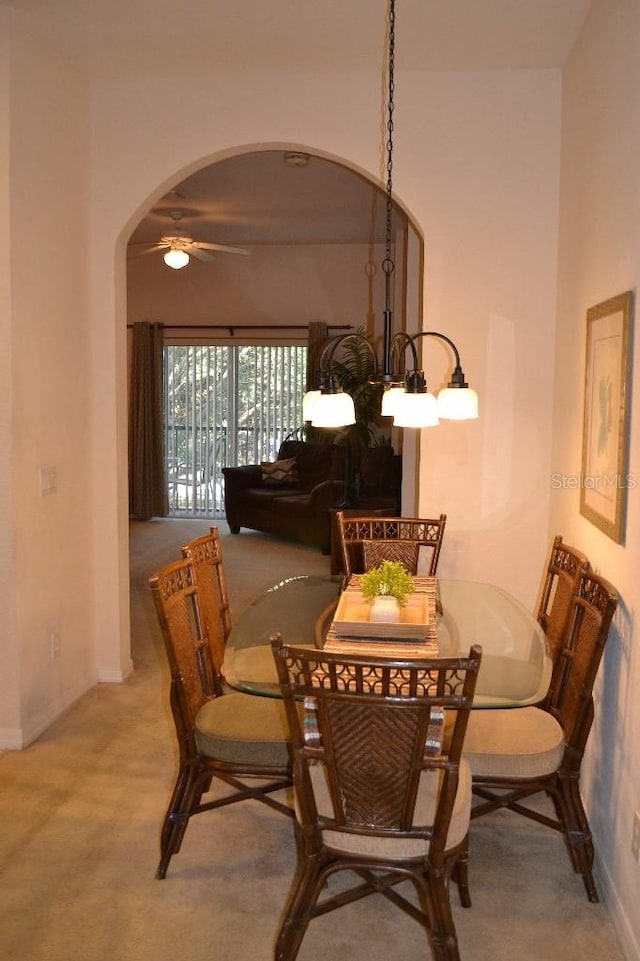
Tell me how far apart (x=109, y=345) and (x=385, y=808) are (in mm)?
2928

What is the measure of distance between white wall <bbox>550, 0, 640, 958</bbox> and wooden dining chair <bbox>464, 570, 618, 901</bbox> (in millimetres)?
90

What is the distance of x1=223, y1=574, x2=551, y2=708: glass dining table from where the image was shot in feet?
8.11

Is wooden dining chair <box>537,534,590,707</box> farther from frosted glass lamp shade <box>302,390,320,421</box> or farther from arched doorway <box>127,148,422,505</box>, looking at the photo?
arched doorway <box>127,148,422,505</box>

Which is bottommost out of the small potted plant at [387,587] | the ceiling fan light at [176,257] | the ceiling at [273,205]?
the small potted plant at [387,587]

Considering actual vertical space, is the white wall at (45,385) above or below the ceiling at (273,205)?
below

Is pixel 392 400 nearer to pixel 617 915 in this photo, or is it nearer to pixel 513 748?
pixel 513 748

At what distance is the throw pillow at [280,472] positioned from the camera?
363 inches

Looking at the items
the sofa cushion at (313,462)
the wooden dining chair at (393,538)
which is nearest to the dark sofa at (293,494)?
the sofa cushion at (313,462)

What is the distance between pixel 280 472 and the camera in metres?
9.23

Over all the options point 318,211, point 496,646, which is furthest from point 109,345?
point 318,211

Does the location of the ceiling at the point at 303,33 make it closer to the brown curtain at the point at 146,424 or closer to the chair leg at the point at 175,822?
the chair leg at the point at 175,822

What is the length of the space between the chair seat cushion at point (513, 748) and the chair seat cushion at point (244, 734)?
550 mm

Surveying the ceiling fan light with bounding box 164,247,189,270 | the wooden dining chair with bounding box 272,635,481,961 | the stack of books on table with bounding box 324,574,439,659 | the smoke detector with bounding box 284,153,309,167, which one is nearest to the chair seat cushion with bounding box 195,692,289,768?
the stack of books on table with bounding box 324,574,439,659

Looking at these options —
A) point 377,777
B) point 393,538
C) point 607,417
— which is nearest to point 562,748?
point 377,777
